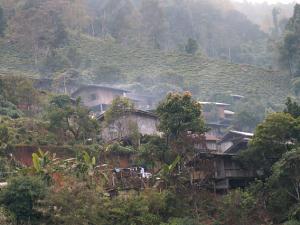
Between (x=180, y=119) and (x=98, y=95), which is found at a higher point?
(x=98, y=95)

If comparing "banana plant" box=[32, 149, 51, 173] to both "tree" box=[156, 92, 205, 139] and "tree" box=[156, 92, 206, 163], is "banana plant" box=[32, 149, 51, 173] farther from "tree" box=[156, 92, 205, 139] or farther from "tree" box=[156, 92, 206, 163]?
"tree" box=[156, 92, 205, 139]

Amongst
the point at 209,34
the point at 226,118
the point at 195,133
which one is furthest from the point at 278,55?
the point at 195,133

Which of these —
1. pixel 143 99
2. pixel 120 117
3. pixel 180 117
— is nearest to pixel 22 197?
pixel 180 117

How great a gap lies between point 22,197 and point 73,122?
1000 cm

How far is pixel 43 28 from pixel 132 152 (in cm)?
3119

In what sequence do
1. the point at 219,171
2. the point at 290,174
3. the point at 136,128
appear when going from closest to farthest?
the point at 290,174 → the point at 219,171 → the point at 136,128

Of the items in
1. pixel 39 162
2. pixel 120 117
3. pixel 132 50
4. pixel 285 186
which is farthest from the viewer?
pixel 132 50

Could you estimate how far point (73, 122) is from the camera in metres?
29.6

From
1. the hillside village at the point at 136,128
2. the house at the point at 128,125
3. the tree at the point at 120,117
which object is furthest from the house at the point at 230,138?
the tree at the point at 120,117

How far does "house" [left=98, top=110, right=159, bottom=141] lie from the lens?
106 feet

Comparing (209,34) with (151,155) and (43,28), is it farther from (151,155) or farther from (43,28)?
(151,155)

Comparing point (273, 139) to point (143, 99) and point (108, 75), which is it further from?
point (108, 75)

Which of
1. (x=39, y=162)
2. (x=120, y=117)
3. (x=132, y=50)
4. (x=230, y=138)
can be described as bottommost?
(x=39, y=162)

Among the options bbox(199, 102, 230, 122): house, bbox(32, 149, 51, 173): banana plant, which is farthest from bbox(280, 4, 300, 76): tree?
bbox(32, 149, 51, 173): banana plant
